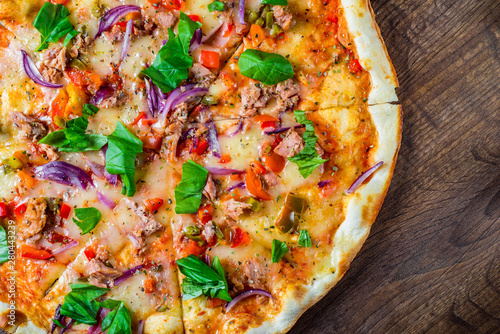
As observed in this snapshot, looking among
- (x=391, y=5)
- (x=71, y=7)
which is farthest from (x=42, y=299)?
(x=391, y=5)

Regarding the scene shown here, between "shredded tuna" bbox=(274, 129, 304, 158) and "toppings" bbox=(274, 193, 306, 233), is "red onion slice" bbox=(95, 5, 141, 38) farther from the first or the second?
"toppings" bbox=(274, 193, 306, 233)

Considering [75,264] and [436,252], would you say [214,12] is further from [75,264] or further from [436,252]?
[436,252]

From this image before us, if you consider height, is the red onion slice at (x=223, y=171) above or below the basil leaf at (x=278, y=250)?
above

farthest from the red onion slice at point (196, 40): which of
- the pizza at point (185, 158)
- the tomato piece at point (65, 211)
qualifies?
the tomato piece at point (65, 211)

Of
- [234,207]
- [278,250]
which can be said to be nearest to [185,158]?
[234,207]

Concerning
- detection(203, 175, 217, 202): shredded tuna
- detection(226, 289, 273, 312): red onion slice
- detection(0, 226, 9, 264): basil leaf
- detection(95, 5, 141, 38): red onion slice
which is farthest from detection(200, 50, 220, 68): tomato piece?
detection(0, 226, 9, 264): basil leaf

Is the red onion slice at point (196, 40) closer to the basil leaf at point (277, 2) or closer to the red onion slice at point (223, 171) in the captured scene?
the basil leaf at point (277, 2)

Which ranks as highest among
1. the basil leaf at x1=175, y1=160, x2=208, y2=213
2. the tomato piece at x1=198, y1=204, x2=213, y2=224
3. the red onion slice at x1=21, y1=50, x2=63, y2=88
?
the basil leaf at x1=175, y1=160, x2=208, y2=213

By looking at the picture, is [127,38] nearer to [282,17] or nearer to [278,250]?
[282,17]
